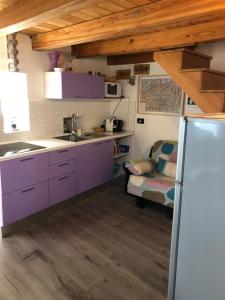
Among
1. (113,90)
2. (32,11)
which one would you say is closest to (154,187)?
(113,90)

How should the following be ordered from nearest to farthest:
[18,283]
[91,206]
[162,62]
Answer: [18,283]
[162,62]
[91,206]

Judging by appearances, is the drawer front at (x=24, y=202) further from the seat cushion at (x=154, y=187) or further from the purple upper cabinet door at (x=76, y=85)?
the purple upper cabinet door at (x=76, y=85)

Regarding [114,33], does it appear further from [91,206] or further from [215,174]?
[91,206]

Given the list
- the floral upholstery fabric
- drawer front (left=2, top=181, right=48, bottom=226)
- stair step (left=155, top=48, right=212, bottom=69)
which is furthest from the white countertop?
stair step (left=155, top=48, right=212, bottom=69)

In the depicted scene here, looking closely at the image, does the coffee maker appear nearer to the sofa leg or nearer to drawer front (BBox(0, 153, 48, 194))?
the sofa leg

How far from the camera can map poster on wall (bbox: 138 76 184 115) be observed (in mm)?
3686

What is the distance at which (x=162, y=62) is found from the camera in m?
2.48

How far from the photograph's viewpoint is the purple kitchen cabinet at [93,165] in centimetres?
340

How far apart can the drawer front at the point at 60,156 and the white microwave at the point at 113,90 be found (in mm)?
1376

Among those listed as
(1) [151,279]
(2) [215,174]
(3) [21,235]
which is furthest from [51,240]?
(2) [215,174]

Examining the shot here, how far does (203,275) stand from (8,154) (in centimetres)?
210

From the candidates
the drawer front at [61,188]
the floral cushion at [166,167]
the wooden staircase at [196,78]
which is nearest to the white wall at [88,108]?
the floral cushion at [166,167]

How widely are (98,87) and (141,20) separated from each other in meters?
1.89

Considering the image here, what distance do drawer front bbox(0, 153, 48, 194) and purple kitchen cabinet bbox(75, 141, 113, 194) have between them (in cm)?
57
